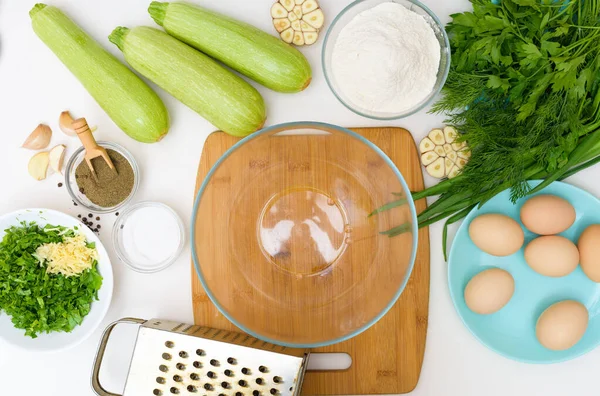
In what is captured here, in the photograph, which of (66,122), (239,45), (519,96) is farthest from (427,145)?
(66,122)

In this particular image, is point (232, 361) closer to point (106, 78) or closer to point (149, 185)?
point (149, 185)

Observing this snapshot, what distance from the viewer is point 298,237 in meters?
0.97

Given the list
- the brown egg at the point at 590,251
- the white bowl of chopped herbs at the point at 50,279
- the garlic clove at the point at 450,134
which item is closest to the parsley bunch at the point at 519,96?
the garlic clove at the point at 450,134

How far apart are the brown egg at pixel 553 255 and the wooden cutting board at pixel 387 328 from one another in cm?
20

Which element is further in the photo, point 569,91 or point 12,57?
point 12,57

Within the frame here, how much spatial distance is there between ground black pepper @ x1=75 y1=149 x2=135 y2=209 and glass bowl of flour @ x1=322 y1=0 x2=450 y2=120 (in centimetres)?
44

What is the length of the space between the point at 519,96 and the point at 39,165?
3.08ft

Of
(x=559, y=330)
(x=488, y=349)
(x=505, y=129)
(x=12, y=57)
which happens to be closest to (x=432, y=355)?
(x=488, y=349)

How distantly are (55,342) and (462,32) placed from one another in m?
0.99

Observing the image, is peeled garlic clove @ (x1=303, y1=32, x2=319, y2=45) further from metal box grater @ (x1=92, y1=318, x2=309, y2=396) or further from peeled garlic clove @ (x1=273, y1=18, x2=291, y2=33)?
metal box grater @ (x1=92, y1=318, x2=309, y2=396)

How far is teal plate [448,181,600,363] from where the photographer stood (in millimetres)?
962

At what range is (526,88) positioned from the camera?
890mm

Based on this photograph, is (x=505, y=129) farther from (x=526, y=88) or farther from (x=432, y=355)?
(x=432, y=355)

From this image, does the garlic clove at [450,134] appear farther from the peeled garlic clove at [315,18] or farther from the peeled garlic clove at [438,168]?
the peeled garlic clove at [315,18]
